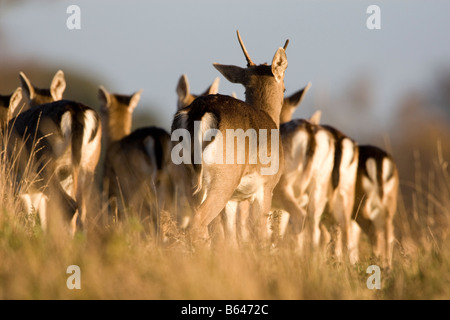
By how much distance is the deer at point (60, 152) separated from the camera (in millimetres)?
9383

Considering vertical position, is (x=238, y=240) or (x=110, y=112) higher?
(x=110, y=112)

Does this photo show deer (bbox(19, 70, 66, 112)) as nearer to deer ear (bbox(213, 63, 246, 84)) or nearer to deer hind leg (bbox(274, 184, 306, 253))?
deer hind leg (bbox(274, 184, 306, 253))

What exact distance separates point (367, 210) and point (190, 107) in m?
6.16

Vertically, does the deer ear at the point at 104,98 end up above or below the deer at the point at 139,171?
above

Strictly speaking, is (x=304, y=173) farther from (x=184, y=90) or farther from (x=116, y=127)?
(x=116, y=127)

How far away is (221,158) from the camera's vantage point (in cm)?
730

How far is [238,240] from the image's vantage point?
7.55 meters

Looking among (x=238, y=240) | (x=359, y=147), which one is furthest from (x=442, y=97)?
(x=238, y=240)

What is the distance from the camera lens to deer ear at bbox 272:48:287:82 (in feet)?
29.1

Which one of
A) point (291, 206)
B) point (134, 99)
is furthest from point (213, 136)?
point (134, 99)

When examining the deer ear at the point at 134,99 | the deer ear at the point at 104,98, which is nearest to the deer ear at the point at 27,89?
the deer ear at the point at 104,98

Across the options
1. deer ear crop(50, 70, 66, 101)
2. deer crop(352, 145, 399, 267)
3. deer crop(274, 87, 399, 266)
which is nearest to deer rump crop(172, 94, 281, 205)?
deer ear crop(50, 70, 66, 101)

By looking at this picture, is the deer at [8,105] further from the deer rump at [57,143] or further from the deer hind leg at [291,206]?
the deer hind leg at [291,206]
